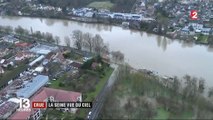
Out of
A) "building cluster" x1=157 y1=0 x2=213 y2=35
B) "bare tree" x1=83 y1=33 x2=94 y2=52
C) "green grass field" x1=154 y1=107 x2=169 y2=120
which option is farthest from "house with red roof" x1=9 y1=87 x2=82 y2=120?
→ "building cluster" x1=157 y1=0 x2=213 y2=35

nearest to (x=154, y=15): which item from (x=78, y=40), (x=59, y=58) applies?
(x=78, y=40)

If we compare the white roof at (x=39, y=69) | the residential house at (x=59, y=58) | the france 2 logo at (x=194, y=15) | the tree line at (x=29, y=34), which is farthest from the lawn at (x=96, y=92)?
the france 2 logo at (x=194, y=15)

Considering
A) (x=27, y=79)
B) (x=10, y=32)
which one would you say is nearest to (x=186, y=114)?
(x=27, y=79)

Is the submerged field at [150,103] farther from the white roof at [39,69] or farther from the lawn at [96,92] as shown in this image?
the white roof at [39,69]

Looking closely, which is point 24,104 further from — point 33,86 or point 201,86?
point 201,86

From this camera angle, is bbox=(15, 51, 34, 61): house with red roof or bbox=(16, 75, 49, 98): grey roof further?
bbox=(15, 51, 34, 61): house with red roof

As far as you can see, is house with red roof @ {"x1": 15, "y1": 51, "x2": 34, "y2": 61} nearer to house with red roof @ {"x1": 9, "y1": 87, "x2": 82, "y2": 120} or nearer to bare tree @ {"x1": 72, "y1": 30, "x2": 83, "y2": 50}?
bare tree @ {"x1": 72, "y1": 30, "x2": 83, "y2": 50}

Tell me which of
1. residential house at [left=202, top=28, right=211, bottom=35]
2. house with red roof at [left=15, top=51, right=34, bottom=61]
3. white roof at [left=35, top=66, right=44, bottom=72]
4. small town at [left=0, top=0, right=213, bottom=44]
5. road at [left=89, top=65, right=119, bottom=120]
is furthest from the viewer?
small town at [left=0, top=0, right=213, bottom=44]
